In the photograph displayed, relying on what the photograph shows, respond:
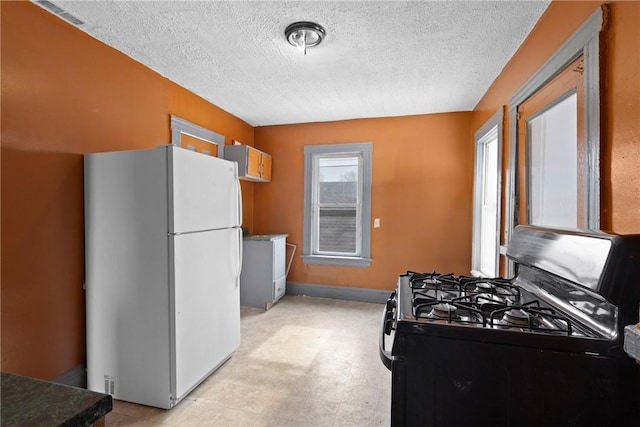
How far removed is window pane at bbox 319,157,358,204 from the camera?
433cm

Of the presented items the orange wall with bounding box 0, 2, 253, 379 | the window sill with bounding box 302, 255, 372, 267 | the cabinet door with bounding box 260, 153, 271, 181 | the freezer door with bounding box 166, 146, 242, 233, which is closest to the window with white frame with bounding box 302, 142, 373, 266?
the window sill with bounding box 302, 255, 372, 267

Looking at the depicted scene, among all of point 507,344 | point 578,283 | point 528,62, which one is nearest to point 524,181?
point 528,62

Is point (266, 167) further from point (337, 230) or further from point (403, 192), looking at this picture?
point (403, 192)

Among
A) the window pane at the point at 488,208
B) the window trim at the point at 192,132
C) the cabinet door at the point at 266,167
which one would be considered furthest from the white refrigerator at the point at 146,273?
the window pane at the point at 488,208

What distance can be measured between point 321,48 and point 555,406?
8.15ft

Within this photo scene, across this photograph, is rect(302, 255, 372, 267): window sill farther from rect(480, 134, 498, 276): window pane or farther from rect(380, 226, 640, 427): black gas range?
Result: rect(380, 226, 640, 427): black gas range

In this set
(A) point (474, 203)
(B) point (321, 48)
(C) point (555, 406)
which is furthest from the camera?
(A) point (474, 203)

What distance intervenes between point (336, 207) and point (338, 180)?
1.32 ft

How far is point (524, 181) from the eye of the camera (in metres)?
2.17

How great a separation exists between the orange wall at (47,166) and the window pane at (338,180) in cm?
265

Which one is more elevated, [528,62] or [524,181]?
[528,62]

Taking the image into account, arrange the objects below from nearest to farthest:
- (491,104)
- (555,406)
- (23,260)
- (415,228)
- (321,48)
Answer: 1. (555,406)
2. (23,260)
3. (321,48)
4. (491,104)
5. (415,228)

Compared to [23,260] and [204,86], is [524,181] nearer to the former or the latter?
[204,86]

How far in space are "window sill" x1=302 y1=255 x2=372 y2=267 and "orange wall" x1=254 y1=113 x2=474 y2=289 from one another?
0.08m
